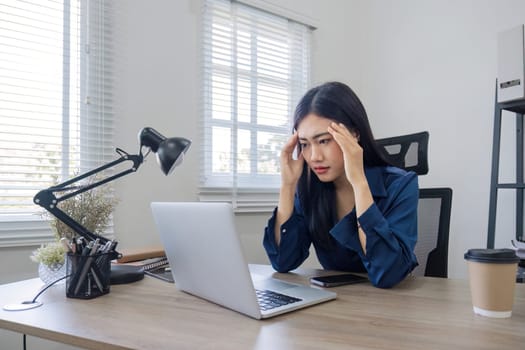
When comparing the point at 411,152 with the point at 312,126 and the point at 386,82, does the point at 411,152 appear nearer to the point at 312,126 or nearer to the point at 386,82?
the point at 312,126

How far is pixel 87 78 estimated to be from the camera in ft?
6.39

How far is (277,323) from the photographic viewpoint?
0.74 metres

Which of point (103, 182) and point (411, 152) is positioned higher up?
point (411, 152)

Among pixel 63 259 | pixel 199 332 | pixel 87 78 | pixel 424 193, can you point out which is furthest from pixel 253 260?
pixel 199 332

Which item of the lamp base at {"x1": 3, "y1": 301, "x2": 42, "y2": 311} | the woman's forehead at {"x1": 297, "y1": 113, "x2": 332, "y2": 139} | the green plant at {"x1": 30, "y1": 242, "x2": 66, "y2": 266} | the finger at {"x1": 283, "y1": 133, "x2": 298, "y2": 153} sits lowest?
the lamp base at {"x1": 3, "y1": 301, "x2": 42, "y2": 311}

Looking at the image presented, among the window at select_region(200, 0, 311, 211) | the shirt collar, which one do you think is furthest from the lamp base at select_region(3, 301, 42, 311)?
the window at select_region(200, 0, 311, 211)

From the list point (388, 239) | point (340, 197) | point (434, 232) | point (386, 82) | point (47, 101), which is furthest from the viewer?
point (386, 82)

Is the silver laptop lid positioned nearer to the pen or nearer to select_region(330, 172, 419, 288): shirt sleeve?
the pen

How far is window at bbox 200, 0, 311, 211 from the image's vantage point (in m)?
2.43

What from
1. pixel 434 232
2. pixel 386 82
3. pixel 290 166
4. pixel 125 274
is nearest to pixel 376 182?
pixel 290 166

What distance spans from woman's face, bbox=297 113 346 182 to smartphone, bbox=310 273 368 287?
0.29 metres

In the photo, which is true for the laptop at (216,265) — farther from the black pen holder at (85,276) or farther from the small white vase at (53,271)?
the small white vase at (53,271)

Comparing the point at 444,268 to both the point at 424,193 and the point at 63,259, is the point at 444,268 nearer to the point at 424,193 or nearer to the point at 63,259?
the point at 424,193

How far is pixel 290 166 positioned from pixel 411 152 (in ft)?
1.99
